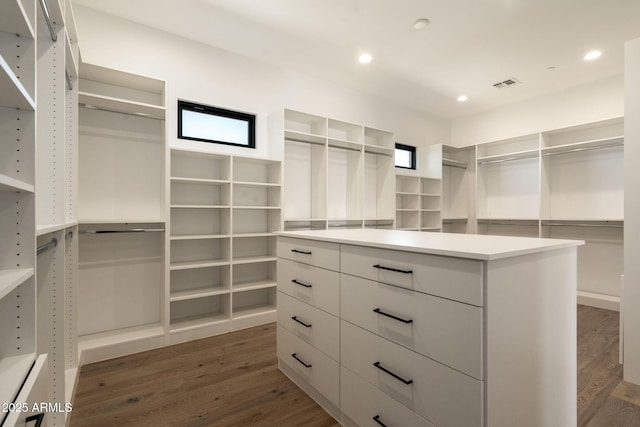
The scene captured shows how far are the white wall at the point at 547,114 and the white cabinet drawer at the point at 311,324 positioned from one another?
4.58 meters

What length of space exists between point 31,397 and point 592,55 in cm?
521

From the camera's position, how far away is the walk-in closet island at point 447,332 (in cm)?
107

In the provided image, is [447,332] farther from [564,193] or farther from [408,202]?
[564,193]

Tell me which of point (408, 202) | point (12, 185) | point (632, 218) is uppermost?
point (408, 202)

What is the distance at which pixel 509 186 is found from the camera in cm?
504

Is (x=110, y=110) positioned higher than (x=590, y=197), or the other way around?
(x=110, y=110)

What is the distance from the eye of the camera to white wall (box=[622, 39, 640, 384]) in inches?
81.4

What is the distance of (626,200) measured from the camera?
6.98 feet

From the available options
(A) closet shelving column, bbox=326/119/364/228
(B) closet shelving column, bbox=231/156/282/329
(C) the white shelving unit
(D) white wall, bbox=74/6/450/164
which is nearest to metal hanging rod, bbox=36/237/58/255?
(C) the white shelving unit

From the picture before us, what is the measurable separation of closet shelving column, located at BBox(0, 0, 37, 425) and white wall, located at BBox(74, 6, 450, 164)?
1.93 meters

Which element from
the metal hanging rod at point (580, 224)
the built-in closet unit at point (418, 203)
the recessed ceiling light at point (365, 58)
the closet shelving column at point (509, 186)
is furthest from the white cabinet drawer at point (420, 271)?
the metal hanging rod at point (580, 224)

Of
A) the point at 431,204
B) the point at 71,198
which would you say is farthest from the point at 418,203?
the point at 71,198

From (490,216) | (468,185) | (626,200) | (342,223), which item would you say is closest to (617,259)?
(490,216)

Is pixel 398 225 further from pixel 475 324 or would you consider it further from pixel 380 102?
pixel 475 324
